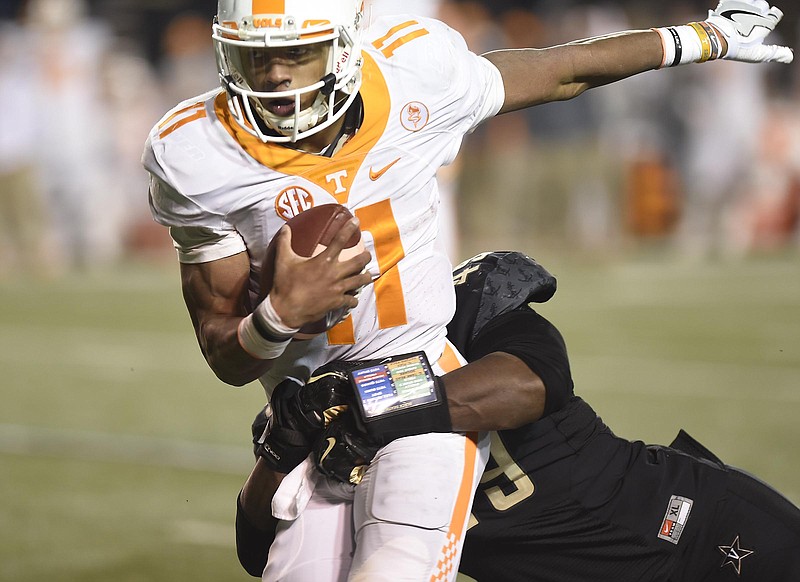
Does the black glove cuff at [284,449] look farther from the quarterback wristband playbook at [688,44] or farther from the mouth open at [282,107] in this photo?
the quarterback wristband playbook at [688,44]

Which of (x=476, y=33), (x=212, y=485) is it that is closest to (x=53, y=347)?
(x=212, y=485)

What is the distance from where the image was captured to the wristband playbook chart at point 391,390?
2.74m

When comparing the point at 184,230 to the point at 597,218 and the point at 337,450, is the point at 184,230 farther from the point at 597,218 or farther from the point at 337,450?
the point at 597,218

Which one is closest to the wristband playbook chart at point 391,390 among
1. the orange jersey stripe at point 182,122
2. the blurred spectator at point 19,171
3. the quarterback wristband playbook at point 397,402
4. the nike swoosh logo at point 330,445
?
the quarterback wristband playbook at point 397,402

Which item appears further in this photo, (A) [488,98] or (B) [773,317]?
(B) [773,317]

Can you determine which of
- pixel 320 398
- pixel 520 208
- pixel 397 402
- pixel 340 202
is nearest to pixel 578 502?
pixel 397 402

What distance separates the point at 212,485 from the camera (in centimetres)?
513

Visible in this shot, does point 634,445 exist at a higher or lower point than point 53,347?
higher

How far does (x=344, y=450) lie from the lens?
2.82 metres

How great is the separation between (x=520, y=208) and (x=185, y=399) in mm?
6415

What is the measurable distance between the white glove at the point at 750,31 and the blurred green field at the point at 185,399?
6.69 ft

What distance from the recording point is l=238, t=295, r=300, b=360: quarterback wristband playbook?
2.58 metres

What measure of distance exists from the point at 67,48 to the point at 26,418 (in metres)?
6.54

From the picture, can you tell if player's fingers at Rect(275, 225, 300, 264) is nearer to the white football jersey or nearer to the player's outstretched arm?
the white football jersey
